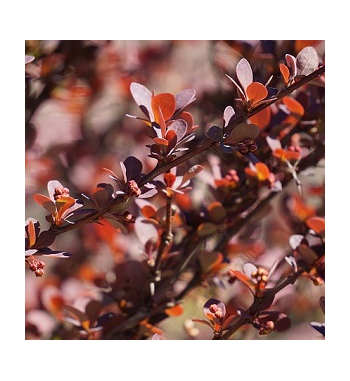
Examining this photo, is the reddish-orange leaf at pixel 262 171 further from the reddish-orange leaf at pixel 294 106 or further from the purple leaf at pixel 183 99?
the purple leaf at pixel 183 99

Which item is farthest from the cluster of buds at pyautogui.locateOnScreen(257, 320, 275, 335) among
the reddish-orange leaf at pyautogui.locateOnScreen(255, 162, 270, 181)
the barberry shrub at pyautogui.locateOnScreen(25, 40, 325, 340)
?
the reddish-orange leaf at pyautogui.locateOnScreen(255, 162, 270, 181)

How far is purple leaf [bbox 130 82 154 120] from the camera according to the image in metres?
0.68

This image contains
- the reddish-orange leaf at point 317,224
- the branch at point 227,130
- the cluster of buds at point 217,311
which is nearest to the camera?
the branch at point 227,130

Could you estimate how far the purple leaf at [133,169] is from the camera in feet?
2.08

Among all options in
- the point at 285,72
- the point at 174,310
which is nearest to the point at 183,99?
the point at 285,72

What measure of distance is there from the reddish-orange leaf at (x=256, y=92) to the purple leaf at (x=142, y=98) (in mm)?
123

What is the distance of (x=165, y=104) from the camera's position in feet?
2.20

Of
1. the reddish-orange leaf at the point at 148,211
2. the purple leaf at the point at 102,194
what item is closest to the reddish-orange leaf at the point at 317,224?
the reddish-orange leaf at the point at 148,211

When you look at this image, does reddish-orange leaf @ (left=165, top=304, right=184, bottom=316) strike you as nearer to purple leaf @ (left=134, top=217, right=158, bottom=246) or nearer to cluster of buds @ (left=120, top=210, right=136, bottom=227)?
purple leaf @ (left=134, top=217, right=158, bottom=246)

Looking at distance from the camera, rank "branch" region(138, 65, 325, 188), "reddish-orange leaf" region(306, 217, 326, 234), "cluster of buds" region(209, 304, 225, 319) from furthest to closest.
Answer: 1. "reddish-orange leaf" region(306, 217, 326, 234)
2. "cluster of buds" region(209, 304, 225, 319)
3. "branch" region(138, 65, 325, 188)

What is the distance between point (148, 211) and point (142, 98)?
0.62ft

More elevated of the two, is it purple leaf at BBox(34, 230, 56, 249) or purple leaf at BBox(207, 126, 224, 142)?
purple leaf at BBox(207, 126, 224, 142)

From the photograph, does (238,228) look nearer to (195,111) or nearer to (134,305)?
(134,305)

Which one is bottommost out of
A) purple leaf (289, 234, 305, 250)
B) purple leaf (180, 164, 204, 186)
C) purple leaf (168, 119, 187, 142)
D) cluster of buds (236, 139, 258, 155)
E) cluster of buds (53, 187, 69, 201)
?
purple leaf (289, 234, 305, 250)
